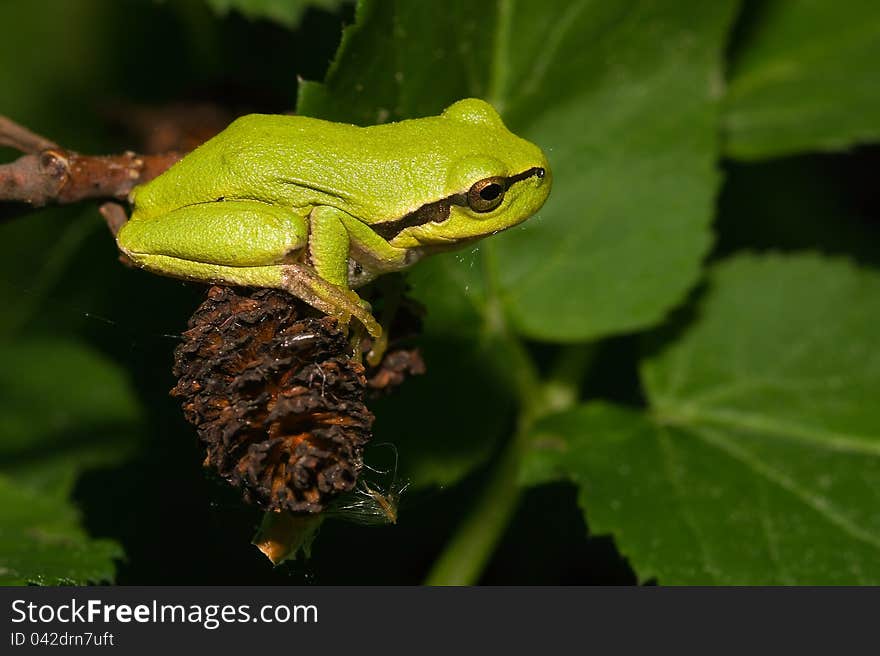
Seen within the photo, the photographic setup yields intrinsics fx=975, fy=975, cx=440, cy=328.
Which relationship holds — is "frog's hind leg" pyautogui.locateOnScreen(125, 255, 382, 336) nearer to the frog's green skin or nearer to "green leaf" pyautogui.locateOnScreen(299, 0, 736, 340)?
the frog's green skin

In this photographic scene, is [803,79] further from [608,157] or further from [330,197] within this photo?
[330,197]

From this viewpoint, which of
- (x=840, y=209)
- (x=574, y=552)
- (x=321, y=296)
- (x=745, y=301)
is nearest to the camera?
(x=321, y=296)

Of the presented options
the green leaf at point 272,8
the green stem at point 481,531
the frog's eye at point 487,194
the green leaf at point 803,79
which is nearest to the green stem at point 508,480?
the green stem at point 481,531

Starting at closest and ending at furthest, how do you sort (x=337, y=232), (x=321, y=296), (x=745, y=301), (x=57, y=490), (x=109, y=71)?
(x=321, y=296) → (x=337, y=232) → (x=57, y=490) → (x=745, y=301) → (x=109, y=71)

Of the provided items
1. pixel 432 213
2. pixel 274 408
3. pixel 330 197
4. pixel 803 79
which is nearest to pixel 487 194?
pixel 432 213

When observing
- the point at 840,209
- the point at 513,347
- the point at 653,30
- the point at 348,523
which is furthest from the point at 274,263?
the point at 840,209

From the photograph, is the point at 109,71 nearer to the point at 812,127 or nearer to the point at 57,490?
the point at 57,490
